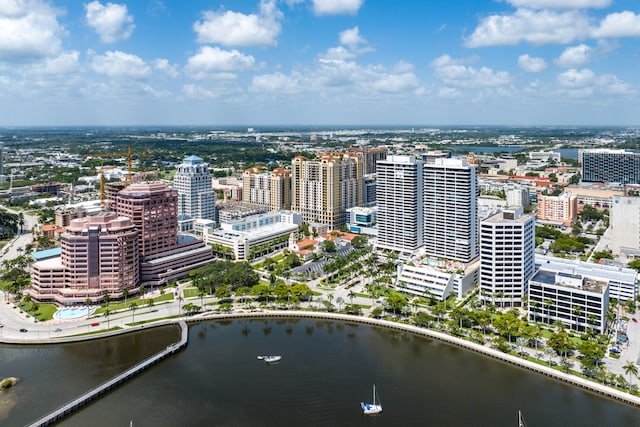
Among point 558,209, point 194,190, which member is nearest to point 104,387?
point 194,190

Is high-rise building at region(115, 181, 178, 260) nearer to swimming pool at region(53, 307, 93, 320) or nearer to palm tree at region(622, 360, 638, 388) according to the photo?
swimming pool at region(53, 307, 93, 320)

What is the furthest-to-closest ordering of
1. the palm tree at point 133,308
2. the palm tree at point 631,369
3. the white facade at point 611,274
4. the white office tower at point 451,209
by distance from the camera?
the white office tower at point 451,209
the white facade at point 611,274
the palm tree at point 133,308
the palm tree at point 631,369

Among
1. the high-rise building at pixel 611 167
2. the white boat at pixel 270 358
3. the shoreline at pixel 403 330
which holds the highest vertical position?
the high-rise building at pixel 611 167

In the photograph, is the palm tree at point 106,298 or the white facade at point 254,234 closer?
the palm tree at point 106,298

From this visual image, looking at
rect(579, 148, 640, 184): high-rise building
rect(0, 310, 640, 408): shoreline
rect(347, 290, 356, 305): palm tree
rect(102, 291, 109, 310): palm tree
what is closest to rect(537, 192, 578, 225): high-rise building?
rect(579, 148, 640, 184): high-rise building

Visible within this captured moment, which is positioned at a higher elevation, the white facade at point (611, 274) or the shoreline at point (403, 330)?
the white facade at point (611, 274)

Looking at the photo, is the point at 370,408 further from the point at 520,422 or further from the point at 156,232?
the point at 156,232

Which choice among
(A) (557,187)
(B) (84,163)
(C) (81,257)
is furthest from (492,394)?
(B) (84,163)

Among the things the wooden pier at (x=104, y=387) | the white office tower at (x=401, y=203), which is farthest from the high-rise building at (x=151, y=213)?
the white office tower at (x=401, y=203)

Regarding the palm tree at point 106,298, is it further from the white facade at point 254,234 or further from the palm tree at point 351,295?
the palm tree at point 351,295
